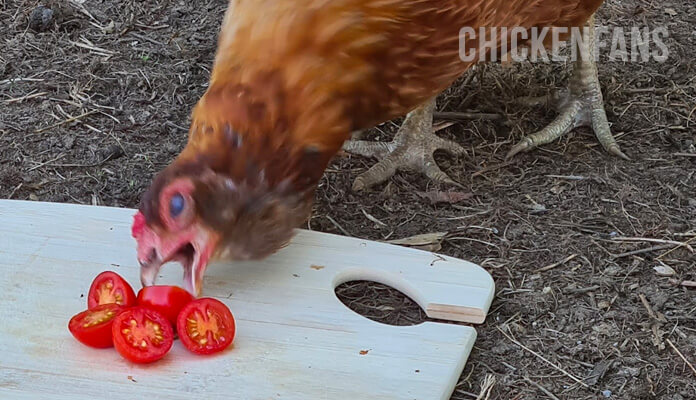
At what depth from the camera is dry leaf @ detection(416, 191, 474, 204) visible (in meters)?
2.73

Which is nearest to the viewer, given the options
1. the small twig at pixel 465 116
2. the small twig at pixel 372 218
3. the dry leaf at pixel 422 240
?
the dry leaf at pixel 422 240

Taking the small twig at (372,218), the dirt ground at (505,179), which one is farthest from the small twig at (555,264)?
the small twig at (372,218)

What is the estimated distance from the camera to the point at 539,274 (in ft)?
7.80

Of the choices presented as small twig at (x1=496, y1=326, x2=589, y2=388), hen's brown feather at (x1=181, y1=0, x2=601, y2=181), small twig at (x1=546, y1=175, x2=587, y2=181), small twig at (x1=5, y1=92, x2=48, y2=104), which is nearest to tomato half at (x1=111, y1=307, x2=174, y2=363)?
hen's brown feather at (x1=181, y1=0, x2=601, y2=181)

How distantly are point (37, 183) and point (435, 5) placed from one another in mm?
1511

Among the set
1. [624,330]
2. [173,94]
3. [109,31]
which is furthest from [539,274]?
[109,31]

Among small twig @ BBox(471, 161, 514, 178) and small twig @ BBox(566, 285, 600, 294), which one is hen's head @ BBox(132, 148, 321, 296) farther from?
small twig @ BBox(471, 161, 514, 178)

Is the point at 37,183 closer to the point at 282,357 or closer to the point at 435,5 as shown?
the point at 282,357

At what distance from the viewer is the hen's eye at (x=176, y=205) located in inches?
74.1

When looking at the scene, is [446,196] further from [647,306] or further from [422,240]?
[647,306]

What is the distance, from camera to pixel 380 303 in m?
2.30

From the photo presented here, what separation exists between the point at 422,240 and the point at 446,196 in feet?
0.89

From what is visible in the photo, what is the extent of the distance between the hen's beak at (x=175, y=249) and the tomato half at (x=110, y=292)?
5 centimetres

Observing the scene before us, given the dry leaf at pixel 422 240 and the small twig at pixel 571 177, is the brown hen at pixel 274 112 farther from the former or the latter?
the small twig at pixel 571 177
